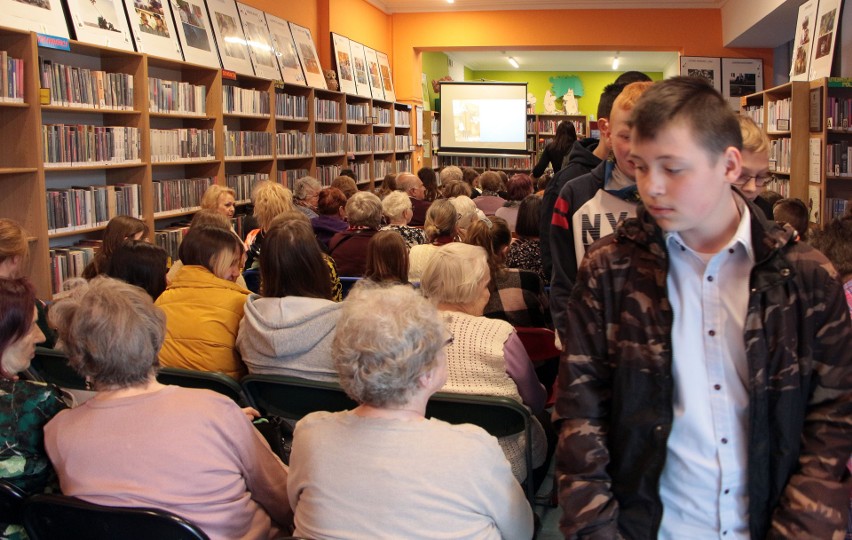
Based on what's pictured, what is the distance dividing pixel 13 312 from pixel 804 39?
717cm

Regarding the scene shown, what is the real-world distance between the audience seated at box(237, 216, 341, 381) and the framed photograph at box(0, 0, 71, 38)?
102 inches

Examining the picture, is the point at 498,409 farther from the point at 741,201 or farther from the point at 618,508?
the point at 741,201

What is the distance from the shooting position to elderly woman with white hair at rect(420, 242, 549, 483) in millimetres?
2408

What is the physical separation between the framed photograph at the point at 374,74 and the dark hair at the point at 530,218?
713 cm

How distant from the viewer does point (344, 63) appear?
10.1 metres

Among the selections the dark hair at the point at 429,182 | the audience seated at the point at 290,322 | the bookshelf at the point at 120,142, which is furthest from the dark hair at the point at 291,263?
the dark hair at the point at 429,182

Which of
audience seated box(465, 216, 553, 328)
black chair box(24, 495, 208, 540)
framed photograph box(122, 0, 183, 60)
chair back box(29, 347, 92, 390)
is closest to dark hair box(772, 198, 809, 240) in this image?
audience seated box(465, 216, 553, 328)

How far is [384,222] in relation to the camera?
20.0ft

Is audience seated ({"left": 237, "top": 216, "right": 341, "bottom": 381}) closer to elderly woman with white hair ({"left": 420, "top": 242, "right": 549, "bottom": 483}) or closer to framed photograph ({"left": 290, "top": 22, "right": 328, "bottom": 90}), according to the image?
elderly woman with white hair ({"left": 420, "top": 242, "right": 549, "bottom": 483})

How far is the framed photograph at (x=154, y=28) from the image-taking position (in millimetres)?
→ 5691

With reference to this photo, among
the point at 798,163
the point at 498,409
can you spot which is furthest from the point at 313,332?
the point at 798,163

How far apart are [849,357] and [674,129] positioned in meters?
0.47

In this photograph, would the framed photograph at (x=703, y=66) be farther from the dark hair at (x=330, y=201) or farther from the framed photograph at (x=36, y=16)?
the framed photograph at (x=36, y=16)

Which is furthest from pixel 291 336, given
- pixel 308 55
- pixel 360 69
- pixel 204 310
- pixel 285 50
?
pixel 360 69
